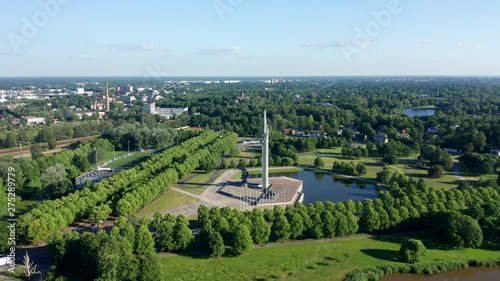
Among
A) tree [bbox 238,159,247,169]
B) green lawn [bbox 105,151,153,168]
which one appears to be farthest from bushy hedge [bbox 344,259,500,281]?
green lawn [bbox 105,151,153,168]

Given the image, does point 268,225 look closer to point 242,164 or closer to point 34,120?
point 242,164

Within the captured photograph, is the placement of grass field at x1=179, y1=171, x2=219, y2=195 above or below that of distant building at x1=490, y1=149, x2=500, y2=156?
below

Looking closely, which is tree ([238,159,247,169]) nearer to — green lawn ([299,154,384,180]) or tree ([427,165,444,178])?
green lawn ([299,154,384,180])

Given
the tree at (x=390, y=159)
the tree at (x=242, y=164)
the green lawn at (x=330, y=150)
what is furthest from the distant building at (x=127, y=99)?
the tree at (x=390, y=159)

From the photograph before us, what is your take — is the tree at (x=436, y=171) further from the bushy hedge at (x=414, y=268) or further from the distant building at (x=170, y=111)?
the distant building at (x=170, y=111)

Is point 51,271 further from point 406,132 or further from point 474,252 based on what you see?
point 406,132

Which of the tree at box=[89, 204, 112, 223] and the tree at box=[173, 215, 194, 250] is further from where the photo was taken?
the tree at box=[89, 204, 112, 223]

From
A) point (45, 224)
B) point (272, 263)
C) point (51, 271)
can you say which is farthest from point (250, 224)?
point (45, 224)
